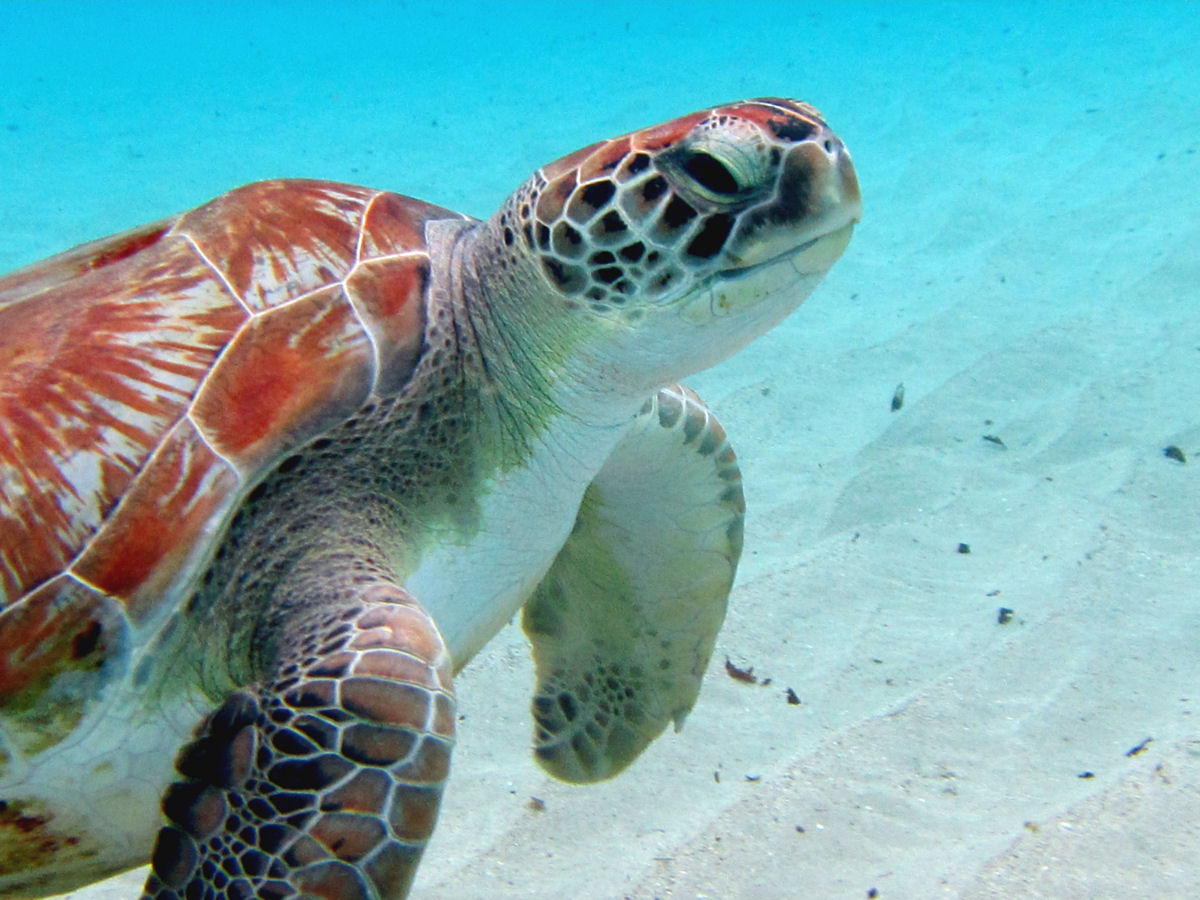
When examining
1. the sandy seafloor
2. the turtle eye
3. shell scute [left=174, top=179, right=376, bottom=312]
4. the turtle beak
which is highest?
shell scute [left=174, top=179, right=376, bottom=312]

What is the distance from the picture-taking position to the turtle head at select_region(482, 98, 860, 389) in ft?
4.82

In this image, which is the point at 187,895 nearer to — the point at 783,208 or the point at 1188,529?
the point at 783,208

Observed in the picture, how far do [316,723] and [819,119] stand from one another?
1272 mm

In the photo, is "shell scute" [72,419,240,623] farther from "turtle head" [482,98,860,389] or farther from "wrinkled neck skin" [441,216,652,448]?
"turtle head" [482,98,860,389]

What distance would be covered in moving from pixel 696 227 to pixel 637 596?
121 cm

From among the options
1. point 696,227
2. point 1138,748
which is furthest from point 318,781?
point 1138,748

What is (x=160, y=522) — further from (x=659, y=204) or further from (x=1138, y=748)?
(x=1138, y=748)

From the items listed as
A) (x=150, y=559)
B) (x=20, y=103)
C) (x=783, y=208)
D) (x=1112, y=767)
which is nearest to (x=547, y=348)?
(x=783, y=208)

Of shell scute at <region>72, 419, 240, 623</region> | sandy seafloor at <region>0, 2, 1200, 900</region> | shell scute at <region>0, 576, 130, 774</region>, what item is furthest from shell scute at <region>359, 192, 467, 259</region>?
sandy seafloor at <region>0, 2, 1200, 900</region>

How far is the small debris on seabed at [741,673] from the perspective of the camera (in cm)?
249

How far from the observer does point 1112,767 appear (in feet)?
6.45

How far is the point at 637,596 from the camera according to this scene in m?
2.44

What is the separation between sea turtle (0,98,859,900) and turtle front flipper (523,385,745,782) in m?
0.45

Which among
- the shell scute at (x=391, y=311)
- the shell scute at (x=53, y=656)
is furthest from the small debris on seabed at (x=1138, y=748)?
the shell scute at (x=53, y=656)
